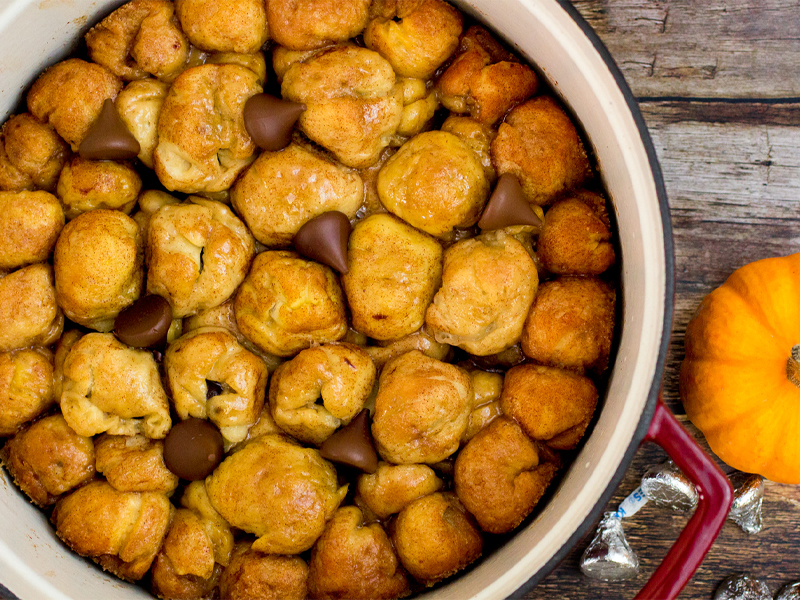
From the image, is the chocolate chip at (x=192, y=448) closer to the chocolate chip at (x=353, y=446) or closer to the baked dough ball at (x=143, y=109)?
the chocolate chip at (x=353, y=446)

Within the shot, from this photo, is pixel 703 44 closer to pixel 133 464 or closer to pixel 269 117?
pixel 269 117

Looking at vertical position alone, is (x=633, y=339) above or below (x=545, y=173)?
below

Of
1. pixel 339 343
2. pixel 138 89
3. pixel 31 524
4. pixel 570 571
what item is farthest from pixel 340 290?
pixel 570 571

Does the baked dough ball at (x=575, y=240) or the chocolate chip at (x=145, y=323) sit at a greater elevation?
the chocolate chip at (x=145, y=323)

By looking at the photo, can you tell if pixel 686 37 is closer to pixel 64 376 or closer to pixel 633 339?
pixel 633 339

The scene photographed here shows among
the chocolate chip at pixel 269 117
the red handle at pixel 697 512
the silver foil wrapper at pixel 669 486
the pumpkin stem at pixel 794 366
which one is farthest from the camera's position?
the silver foil wrapper at pixel 669 486

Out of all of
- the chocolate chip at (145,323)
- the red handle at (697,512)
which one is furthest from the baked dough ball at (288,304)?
the red handle at (697,512)

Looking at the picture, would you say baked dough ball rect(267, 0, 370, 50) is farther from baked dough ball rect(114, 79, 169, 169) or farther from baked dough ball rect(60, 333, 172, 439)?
baked dough ball rect(60, 333, 172, 439)

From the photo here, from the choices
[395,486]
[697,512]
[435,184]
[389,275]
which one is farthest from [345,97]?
[697,512]
